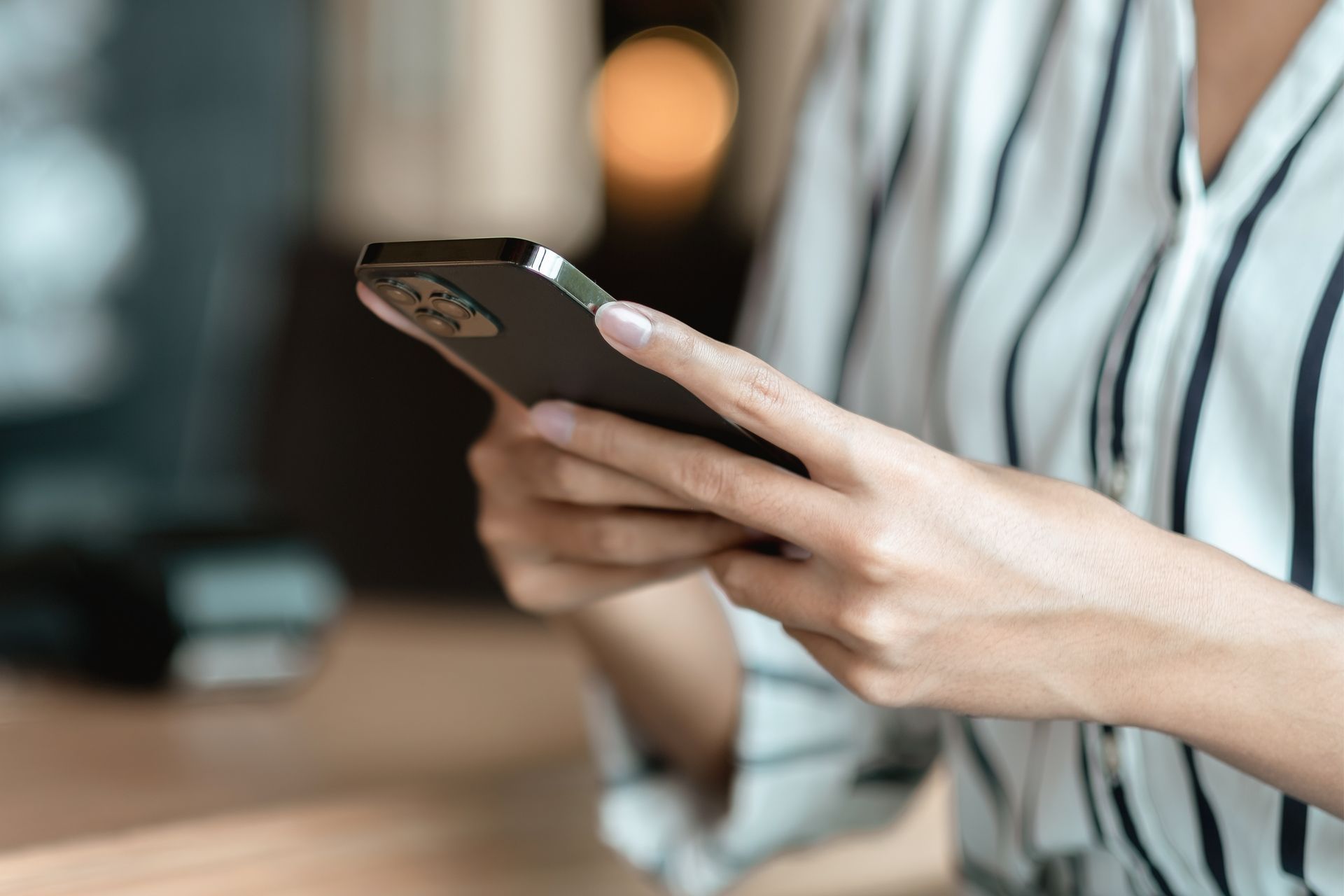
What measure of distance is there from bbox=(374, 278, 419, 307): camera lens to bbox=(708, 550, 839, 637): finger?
0.14m

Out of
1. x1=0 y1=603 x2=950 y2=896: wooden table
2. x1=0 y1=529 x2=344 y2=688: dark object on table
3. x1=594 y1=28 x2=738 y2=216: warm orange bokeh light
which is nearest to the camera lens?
x1=0 y1=603 x2=950 y2=896: wooden table

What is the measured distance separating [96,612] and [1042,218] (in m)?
0.62

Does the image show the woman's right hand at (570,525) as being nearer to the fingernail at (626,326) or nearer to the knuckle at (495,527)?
the knuckle at (495,527)

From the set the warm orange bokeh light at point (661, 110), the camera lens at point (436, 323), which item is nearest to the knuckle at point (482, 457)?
the camera lens at point (436, 323)

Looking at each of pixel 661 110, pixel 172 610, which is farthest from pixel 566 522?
pixel 661 110

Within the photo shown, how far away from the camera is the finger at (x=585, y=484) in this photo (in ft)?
1.45

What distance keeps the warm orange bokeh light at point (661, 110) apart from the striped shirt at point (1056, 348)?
2446mm

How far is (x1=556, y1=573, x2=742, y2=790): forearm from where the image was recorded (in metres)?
0.61

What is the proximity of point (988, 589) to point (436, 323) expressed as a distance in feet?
0.64

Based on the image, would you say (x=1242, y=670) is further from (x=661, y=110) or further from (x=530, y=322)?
(x=661, y=110)

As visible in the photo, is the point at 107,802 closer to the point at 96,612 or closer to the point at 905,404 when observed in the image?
the point at 96,612

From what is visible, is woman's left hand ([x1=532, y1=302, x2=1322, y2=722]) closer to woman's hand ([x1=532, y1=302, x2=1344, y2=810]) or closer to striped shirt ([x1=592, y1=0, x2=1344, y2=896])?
woman's hand ([x1=532, y1=302, x2=1344, y2=810])

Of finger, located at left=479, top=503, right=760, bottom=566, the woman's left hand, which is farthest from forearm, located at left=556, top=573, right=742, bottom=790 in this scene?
the woman's left hand

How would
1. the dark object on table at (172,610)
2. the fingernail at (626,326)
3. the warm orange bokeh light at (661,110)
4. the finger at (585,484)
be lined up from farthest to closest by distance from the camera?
the warm orange bokeh light at (661,110) < the dark object on table at (172,610) < the finger at (585,484) < the fingernail at (626,326)
